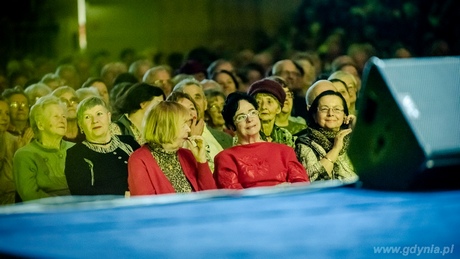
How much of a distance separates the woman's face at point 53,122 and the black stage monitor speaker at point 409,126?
3.13 meters

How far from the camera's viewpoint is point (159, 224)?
95.4 inches

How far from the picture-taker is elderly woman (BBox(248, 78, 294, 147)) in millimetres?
6168

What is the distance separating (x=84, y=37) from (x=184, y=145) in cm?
865

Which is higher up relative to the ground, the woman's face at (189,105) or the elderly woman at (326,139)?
the woman's face at (189,105)

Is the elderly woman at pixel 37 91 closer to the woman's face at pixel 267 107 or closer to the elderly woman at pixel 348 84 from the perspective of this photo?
the woman's face at pixel 267 107

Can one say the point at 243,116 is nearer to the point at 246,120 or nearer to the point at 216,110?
the point at 246,120

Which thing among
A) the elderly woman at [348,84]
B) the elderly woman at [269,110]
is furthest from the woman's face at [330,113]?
the elderly woman at [348,84]

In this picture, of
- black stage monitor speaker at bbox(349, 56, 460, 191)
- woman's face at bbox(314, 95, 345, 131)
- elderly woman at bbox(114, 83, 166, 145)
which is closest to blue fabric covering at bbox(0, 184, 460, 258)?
black stage monitor speaker at bbox(349, 56, 460, 191)

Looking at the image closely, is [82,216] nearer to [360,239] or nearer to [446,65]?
[360,239]

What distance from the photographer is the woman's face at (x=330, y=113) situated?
5863mm

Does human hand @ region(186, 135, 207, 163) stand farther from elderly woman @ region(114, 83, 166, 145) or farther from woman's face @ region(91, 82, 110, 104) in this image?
woman's face @ region(91, 82, 110, 104)

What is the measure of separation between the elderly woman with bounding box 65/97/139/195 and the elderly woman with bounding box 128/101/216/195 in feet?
1.10

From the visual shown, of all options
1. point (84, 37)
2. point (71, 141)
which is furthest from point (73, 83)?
point (84, 37)

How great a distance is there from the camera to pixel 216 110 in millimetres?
6715
